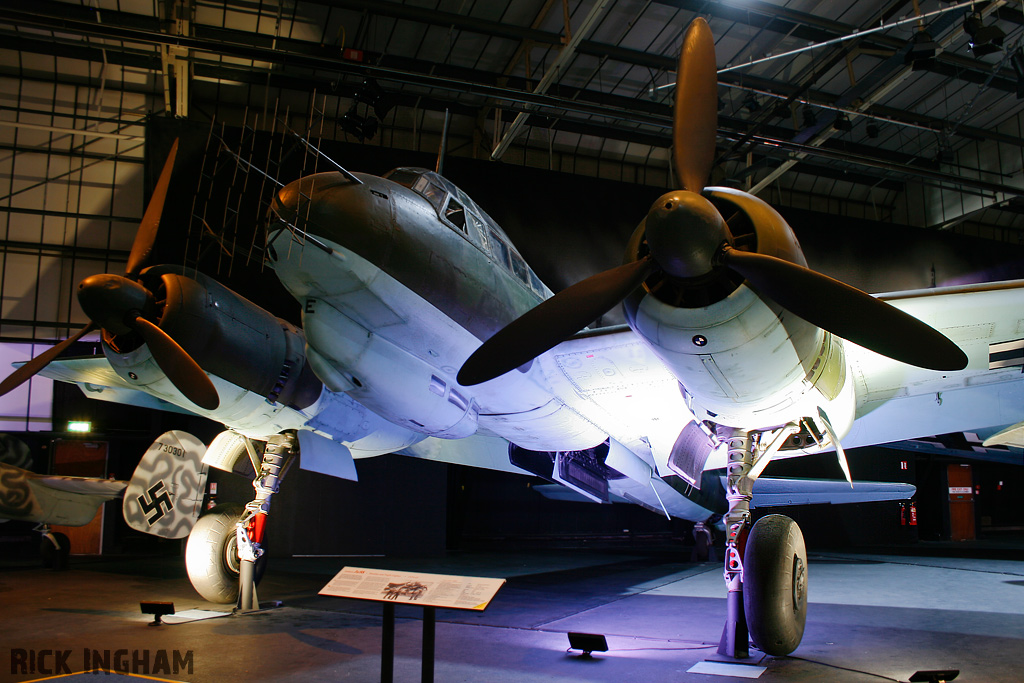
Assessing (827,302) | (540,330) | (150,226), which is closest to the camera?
(827,302)

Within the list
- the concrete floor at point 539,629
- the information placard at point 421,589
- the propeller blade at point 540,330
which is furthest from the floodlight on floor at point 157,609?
the propeller blade at point 540,330

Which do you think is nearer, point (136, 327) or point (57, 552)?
point (136, 327)

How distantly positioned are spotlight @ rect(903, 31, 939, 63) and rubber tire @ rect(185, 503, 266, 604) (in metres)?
16.1

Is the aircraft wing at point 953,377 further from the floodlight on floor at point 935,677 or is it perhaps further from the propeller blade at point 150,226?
the propeller blade at point 150,226

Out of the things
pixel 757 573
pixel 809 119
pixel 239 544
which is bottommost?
pixel 239 544

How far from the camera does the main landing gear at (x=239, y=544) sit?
8445 millimetres

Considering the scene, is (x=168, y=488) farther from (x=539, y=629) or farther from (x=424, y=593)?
(x=424, y=593)

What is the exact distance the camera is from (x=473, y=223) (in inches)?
271

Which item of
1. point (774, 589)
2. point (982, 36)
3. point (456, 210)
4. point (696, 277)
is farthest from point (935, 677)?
point (982, 36)

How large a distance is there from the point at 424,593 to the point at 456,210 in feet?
13.2

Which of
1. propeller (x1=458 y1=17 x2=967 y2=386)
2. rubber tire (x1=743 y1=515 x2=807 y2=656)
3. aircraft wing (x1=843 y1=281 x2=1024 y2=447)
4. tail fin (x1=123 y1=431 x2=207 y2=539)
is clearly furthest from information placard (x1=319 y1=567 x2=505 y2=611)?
tail fin (x1=123 y1=431 x2=207 y2=539)

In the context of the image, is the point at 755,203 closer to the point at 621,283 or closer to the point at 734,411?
the point at 621,283

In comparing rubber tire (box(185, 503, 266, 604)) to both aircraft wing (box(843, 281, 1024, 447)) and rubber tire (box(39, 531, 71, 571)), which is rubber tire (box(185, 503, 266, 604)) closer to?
rubber tire (box(39, 531, 71, 571))

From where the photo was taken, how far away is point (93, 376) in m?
8.98
